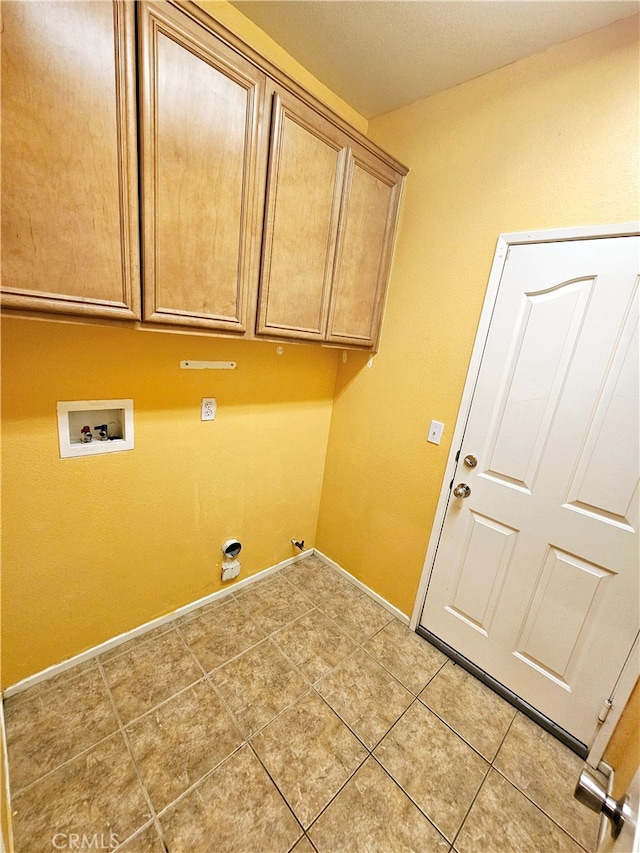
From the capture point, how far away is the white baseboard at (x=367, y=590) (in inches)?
75.8

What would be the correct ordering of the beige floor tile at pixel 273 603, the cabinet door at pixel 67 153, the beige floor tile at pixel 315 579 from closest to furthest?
the cabinet door at pixel 67 153
the beige floor tile at pixel 273 603
the beige floor tile at pixel 315 579

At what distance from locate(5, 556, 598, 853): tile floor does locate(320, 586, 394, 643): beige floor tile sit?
0.11m

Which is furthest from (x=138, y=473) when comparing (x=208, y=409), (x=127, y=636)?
(x=127, y=636)

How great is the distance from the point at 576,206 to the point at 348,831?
7.41 ft

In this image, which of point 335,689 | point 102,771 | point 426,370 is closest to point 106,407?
point 102,771

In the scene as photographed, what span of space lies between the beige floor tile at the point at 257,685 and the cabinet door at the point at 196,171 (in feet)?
4.94

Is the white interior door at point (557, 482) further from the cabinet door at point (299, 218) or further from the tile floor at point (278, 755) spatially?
the cabinet door at point (299, 218)

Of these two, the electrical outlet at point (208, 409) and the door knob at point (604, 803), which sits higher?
the electrical outlet at point (208, 409)

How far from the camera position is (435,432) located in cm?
168

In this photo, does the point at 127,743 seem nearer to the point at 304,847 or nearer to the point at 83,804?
the point at 83,804

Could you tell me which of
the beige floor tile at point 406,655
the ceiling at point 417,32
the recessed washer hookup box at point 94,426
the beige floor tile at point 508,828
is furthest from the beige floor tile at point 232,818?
the ceiling at point 417,32

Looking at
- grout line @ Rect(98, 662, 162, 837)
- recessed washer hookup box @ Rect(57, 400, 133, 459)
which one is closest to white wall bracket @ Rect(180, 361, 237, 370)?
recessed washer hookup box @ Rect(57, 400, 133, 459)

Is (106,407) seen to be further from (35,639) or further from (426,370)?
(426,370)

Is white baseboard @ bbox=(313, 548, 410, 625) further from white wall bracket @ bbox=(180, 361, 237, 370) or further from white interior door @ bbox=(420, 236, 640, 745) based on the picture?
white wall bracket @ bbox=(180, 361, 237, 370)
